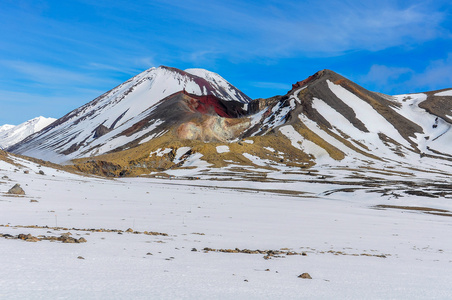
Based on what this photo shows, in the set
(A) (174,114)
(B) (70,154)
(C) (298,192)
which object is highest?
(A) (174,114)

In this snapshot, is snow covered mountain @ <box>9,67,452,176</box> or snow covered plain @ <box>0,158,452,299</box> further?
snow covered mountain @ <box>9,67,452,176</box>

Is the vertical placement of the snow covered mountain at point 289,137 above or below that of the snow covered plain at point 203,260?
above

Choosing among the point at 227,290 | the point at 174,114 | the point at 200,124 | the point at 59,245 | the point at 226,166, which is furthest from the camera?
the point at 174,114

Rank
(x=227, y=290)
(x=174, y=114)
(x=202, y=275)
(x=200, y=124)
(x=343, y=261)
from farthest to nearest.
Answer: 1. (x=174, y=114)
2. (x=200, y=124)
3. (x=343, y=261)
4. (x=202, y=275)
5. (x=227, y=290)

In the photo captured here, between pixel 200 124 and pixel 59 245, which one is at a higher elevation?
pixel 200 124

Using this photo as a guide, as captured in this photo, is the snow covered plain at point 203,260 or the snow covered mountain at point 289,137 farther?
the snow covered mountain at point 289,137

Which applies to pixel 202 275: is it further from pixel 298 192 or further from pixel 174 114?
pixel 174 114

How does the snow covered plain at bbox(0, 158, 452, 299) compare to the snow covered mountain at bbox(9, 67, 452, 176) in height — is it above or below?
below

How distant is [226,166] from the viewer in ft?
349

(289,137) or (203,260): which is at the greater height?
(289,137)

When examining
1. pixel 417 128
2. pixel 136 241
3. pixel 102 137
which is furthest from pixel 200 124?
pixel 136 241

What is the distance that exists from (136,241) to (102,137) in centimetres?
18794

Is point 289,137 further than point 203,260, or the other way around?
point 289,137

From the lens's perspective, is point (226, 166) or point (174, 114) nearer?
point (226, 166)
